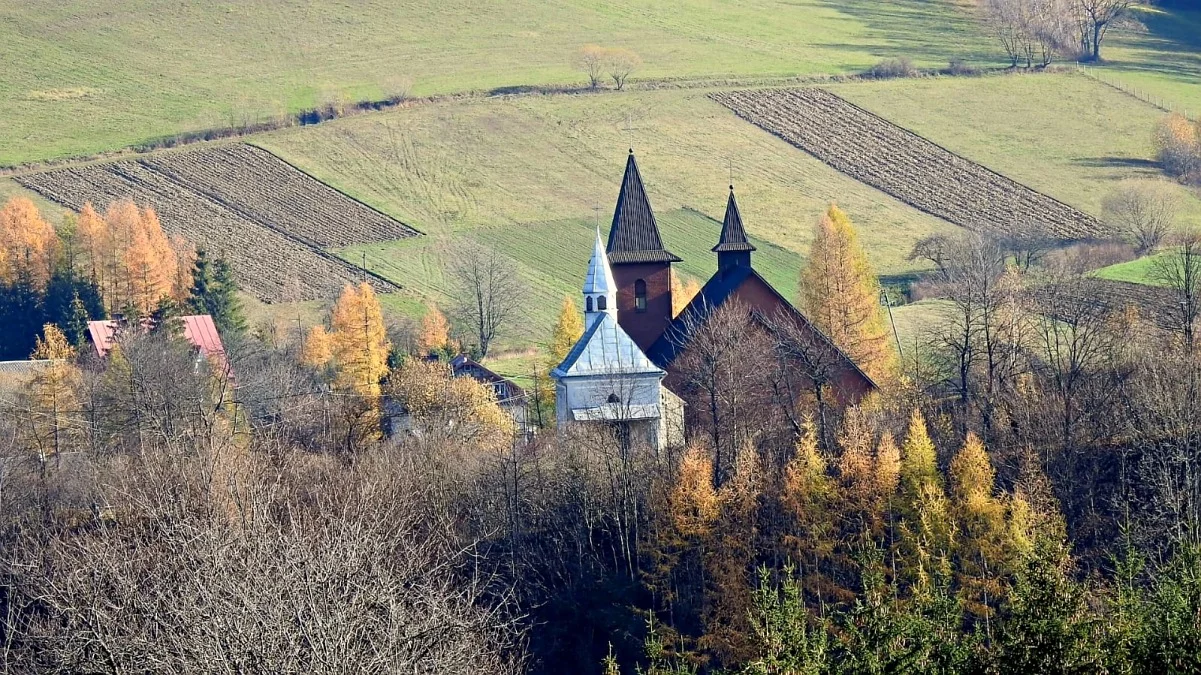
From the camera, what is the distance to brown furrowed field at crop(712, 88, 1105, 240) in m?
124

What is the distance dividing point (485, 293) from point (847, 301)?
2838 cm

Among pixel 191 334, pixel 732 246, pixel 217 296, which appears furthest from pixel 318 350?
pixel 732 246

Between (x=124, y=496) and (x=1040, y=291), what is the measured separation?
4030cm

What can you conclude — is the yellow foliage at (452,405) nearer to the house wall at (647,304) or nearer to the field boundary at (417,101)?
the house wall at (647,304)

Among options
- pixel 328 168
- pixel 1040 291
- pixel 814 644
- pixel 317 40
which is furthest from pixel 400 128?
pixel 814 644

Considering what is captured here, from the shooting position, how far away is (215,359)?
95.7m

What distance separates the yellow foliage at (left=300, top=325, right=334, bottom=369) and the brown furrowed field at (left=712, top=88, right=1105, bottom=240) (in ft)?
132

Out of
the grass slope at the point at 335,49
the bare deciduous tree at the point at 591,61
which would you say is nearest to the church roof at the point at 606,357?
the grass slope at the point at 335,49

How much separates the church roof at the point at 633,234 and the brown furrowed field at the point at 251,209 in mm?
31002

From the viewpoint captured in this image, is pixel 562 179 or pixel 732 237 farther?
pixel 562 179

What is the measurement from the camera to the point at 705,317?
269 feet

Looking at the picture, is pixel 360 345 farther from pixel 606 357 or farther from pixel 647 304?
pixel 606 357

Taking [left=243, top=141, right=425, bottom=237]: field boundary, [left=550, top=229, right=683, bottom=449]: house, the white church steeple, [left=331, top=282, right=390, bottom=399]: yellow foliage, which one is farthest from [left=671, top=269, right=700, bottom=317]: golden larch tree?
[left=243, top=141, right=425, bottom=237]: field boundary

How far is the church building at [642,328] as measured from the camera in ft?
257
